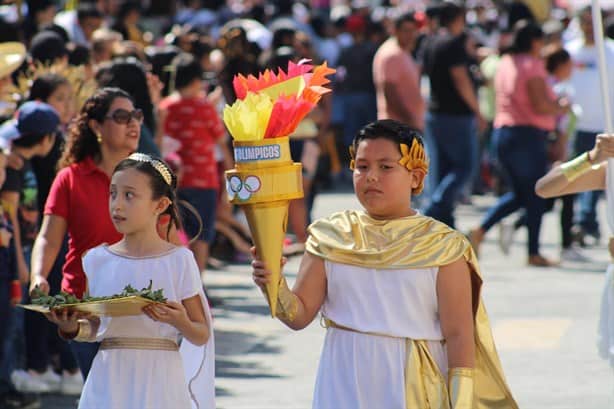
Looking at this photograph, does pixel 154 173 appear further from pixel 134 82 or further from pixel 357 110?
pixel 357 110

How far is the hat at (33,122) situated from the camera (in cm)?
779

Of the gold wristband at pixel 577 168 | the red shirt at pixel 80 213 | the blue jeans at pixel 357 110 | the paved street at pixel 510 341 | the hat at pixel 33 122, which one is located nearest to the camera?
the gold wristband at pixel 577 168

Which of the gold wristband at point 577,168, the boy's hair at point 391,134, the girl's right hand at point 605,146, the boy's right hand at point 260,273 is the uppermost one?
the boy's hair at point 391,134

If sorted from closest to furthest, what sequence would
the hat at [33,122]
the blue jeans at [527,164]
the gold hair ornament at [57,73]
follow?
1. the hat at [33,122]
2. the gold hair ornament at [57,73]
3. the blue jeans at [527,164]

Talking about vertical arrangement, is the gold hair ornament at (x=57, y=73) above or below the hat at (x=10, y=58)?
below

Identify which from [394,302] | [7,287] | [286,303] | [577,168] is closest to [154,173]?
[286,303]

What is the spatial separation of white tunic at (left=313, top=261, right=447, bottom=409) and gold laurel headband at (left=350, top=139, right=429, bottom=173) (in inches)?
13.7

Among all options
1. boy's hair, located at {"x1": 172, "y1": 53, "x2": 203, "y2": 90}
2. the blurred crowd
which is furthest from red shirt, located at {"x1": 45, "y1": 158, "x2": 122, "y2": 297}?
boy's hair, located at {"x1": 172, "y1": 53, "x2": 203, "y2": 90}

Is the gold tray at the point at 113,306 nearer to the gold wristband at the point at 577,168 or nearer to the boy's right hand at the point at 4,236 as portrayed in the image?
the gold wristband at the point at 577,168

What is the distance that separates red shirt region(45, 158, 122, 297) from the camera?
6.00 meters

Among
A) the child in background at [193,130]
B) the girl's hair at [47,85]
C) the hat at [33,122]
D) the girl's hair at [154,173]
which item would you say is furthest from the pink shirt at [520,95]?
the girl's hair at [154,173]

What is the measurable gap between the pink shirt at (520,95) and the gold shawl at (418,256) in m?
8.12

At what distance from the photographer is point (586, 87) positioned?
13.5 metres

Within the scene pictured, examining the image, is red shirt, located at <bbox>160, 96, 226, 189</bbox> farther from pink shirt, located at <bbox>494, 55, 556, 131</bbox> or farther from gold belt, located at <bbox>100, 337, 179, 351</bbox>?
gold belt, located at <bbox>100, 337, 179, 351</bbox>
